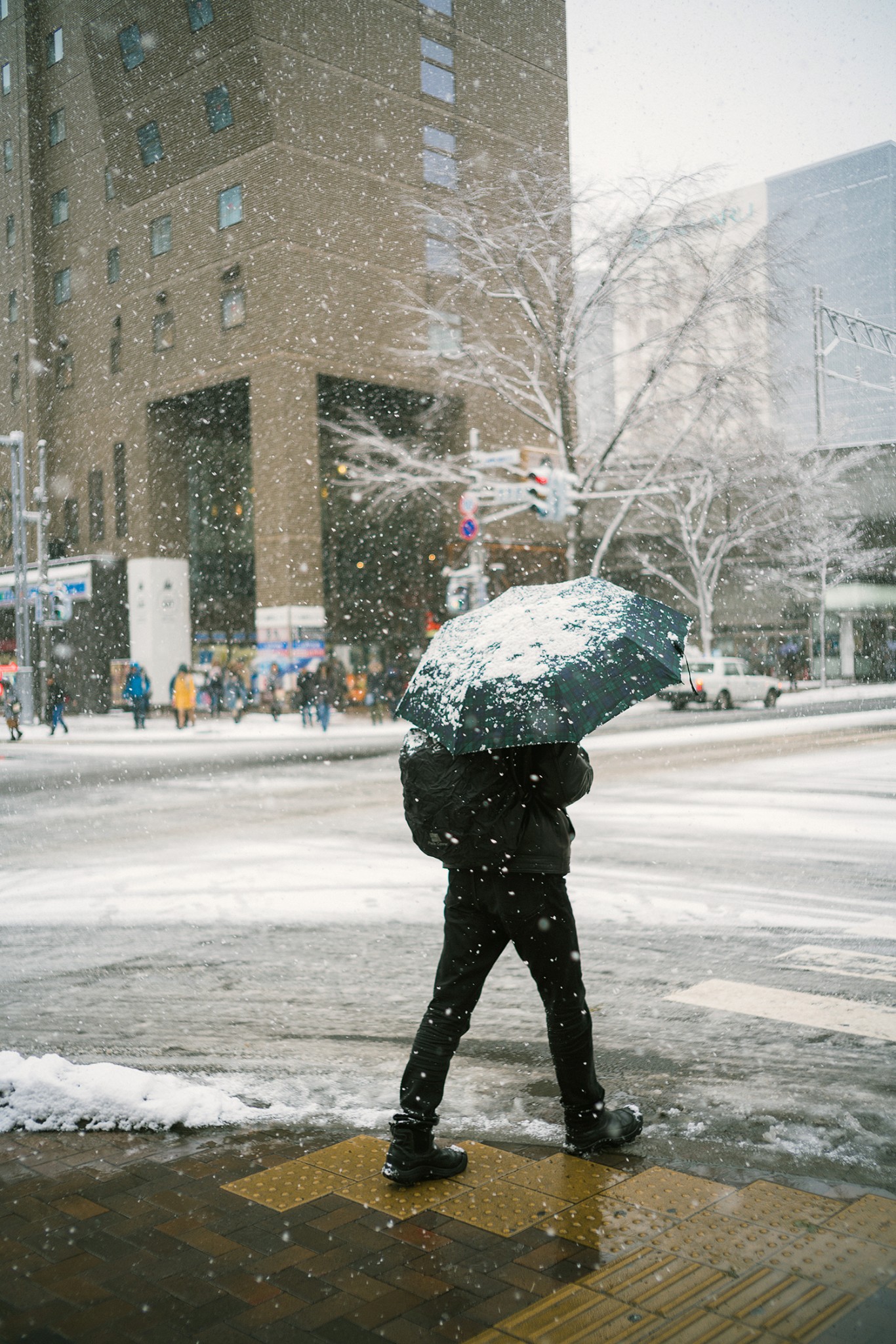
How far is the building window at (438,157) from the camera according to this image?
40.8m

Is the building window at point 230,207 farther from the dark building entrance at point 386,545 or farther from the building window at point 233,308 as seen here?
the dark building entrance at point 386,545

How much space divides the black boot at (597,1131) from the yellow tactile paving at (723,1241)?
1.70 feet

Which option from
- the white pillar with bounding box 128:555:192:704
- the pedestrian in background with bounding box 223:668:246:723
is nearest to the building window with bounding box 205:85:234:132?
the white pillar with bounding box 128:555:192:704

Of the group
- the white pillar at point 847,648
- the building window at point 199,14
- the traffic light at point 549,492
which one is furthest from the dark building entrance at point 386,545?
the white pillar at point 847,648

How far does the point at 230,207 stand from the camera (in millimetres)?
37656

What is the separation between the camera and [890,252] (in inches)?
1175

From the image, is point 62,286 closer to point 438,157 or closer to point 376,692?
point 438,157

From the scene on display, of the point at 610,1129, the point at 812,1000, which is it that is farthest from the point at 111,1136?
the point at 812,1000

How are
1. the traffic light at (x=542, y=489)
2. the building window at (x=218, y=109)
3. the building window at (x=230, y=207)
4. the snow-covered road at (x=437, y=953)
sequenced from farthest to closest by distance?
the building window at (x=230, y=207)
the building window at (x=218, y=109)
the traffic light at (x=542, y=489)
the snow-covered road at (x=437, y=953)

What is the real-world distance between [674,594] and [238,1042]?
53.0m

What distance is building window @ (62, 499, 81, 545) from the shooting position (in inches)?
1741

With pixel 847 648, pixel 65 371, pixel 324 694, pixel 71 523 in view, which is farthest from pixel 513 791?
pixel 847 648

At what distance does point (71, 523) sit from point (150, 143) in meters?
13.7

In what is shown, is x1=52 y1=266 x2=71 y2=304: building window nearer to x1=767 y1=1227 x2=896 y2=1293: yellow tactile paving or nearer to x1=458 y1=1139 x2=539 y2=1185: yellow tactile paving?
x1=458 y1=1139 x2=539 y2=1185: yellow tactile paving
